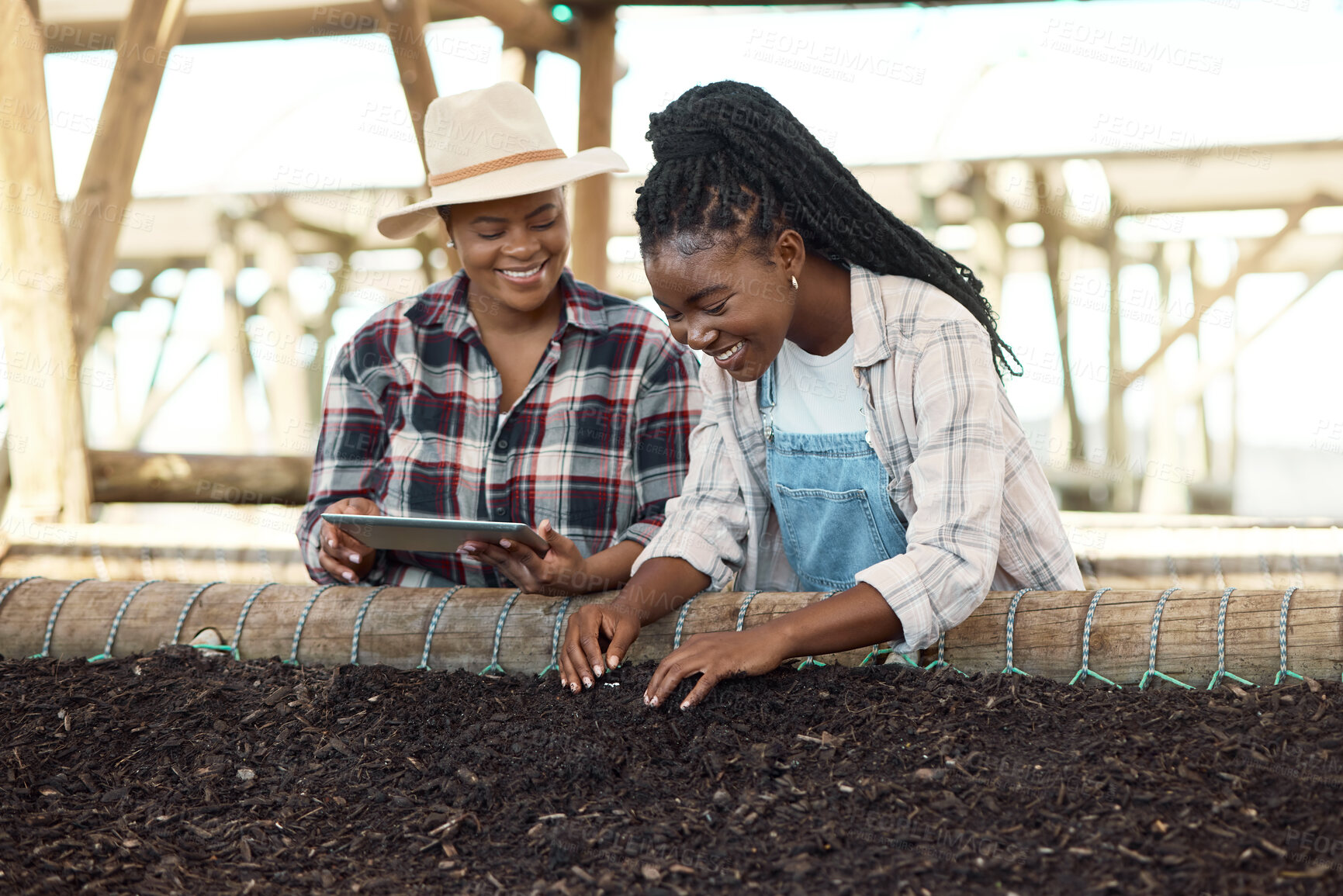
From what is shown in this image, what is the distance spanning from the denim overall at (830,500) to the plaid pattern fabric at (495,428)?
1.76 feet

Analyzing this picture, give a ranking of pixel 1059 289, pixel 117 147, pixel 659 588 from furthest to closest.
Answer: pixel 1059 289 → pixel 117 147 → pixel 659 588

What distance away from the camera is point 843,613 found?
1.74m

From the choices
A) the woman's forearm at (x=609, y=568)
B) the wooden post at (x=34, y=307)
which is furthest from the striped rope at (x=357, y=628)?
the wooden post at (x=34, y=307)

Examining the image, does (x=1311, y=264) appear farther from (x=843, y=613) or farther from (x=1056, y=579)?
(x=843, y=613)

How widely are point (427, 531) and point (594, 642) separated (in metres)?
0.36

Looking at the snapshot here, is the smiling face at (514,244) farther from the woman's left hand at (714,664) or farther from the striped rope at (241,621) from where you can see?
the woman's left hand at (714,664)

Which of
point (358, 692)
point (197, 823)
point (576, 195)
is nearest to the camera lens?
point (197, 823)

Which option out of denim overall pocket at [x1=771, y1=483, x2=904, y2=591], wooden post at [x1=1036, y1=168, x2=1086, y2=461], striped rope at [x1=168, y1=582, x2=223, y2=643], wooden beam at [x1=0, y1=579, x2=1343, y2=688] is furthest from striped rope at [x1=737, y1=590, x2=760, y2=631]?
wooden post at [x1=1036, y1=168, x2=1086, y2=461]

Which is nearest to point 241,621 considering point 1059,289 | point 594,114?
point 594,114

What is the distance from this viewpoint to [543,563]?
89.6 inches

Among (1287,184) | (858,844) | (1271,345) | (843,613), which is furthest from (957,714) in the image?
(1271,345)

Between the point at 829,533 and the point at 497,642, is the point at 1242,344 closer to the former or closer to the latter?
the point at 829,533

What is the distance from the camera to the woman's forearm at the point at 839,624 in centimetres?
174

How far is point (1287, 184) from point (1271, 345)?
1.15m
